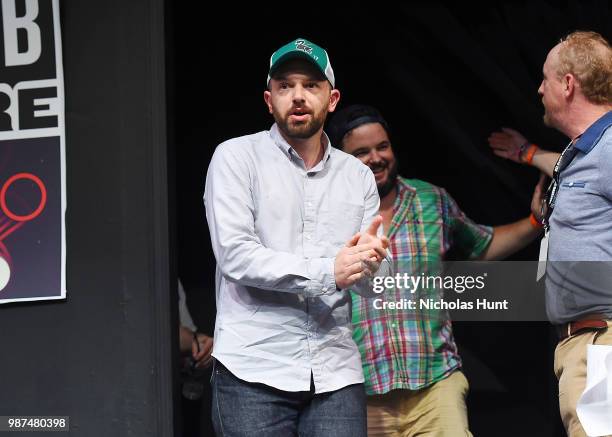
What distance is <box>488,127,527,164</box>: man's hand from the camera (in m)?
4.39

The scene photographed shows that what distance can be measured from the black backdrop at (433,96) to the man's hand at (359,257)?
4.21ft

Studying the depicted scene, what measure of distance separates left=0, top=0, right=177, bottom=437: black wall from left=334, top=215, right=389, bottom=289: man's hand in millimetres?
1090

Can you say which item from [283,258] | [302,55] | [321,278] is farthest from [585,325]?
[302,55]

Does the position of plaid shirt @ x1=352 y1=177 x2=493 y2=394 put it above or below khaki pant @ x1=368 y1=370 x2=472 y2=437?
above

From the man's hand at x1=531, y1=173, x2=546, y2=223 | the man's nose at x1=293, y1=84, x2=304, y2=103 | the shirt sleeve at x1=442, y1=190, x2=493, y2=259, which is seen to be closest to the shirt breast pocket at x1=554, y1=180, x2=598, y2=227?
the man's hand at x1=531, y1=173, x2=546, y2=223

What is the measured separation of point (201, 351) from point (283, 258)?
1.37 metres

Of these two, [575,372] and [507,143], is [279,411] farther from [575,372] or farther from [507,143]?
[507,143]

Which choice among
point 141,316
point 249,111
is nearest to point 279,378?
point 141,316

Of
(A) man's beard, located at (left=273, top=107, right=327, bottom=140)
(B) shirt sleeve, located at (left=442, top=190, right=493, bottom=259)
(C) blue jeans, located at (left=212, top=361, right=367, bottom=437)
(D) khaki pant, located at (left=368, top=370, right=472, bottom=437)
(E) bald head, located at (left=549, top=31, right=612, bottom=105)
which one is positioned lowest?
(D) khaki pant, located at (left=368, top=370, right=472, bottom=437)

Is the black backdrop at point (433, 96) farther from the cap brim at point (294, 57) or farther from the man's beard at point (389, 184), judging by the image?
the cap brim at point (294, 57)

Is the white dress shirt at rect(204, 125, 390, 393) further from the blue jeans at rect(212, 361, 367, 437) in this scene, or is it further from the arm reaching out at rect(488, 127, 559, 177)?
the arm reaching out at rect(488, 127, 559, 177)

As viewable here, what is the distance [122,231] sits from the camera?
162 inches

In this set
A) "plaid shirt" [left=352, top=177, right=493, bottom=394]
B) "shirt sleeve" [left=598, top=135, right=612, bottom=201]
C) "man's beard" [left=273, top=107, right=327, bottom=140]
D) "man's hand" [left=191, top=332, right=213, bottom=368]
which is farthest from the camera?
"man's hand" [left=191, top=332, right=213, bottom=368]

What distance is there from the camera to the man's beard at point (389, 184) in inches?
172
